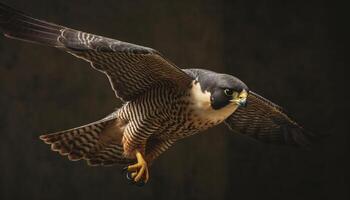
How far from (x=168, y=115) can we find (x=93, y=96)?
1.17m

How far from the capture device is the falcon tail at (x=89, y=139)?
8.04 feet

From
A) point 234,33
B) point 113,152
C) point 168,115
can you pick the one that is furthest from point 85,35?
point 234,33

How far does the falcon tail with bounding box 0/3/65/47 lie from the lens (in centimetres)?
202

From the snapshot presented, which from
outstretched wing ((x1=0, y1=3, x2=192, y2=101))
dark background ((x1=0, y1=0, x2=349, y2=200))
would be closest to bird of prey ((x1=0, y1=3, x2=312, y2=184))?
outstretched wing ((x1=0, y1=3, x2=192, y2=101))

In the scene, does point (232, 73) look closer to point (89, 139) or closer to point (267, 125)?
point (267, 125)

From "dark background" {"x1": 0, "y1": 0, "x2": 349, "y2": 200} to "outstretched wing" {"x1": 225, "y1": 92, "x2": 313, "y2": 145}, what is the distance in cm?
78

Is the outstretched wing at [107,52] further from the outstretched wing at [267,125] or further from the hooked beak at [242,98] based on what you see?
the outstretched wing at [267,125]

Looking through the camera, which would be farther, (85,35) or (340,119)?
(340,119)

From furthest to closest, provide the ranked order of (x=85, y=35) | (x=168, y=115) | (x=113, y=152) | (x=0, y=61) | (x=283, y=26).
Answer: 1. (x=283, y=26)
2. (x=0, y=61)
3. (x=113, y=152)
4. (x=168, y=115)
5. (x=85, y=35)

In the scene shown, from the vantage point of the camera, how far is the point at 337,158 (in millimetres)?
3484

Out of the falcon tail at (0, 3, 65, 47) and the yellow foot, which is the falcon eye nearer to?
the yellow foot

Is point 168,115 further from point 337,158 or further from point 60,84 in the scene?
point 337,158

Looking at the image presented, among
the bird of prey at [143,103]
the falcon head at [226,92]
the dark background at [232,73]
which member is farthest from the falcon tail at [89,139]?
the dark background at [232,73]

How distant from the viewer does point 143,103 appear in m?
2.27
